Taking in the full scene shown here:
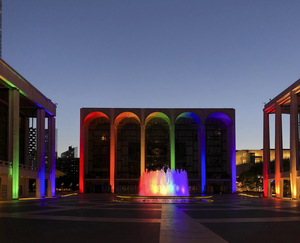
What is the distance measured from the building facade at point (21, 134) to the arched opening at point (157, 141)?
22.0 meters

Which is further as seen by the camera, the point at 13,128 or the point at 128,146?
the point at 128,146

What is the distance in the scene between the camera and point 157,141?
68.1 meters

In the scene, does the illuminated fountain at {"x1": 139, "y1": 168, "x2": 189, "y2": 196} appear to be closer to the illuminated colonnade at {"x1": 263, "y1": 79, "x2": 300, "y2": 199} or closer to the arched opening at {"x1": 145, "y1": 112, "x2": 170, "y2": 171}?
the illuminated colonnade at {"x1": 263, "y1": 79, "x2": 300, "y2": 199}

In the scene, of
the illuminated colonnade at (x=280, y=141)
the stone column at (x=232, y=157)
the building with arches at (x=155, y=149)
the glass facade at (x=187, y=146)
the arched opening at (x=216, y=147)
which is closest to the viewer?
the illuminated colonnade at (x=280, y=141)

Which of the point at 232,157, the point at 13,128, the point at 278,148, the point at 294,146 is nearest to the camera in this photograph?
the point at 13,128

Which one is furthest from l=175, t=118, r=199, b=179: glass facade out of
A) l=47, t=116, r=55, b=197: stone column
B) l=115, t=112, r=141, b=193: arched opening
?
l=47, t=116, r=55, b=197: stone column

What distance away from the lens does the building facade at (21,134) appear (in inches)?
1398

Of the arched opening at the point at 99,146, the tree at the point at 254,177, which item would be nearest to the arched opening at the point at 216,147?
the tree at the point at 254,177

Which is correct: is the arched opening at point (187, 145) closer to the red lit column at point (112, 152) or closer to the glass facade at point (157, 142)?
the glass facade at point (157, 142)

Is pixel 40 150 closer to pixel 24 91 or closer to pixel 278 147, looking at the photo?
pixel 24 91

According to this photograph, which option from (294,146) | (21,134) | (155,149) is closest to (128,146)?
(155,149)

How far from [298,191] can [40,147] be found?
106ft

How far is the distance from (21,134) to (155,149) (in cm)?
2605

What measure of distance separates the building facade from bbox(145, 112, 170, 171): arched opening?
22.0 metres
